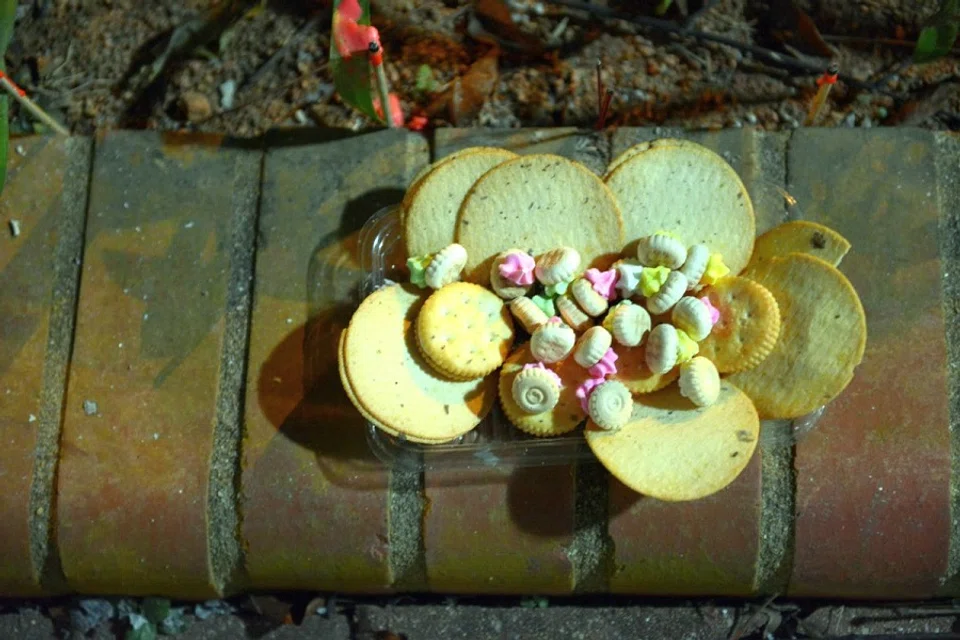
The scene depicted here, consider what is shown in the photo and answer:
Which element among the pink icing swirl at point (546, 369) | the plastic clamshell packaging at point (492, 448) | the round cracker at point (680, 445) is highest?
the pink icing swirl at point (546, 369)

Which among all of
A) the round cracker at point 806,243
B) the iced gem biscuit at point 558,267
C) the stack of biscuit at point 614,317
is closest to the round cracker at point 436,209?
the stack of biscuit at point 614,317

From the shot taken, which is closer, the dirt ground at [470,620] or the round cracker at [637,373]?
the round cracker at [637,373]

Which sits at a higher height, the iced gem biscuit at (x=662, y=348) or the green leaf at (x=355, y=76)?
the green leaf at (x=355, y=76)

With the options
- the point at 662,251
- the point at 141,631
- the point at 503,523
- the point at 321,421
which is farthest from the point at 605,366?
the point at 141,631

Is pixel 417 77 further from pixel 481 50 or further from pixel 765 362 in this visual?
pixel 765 362

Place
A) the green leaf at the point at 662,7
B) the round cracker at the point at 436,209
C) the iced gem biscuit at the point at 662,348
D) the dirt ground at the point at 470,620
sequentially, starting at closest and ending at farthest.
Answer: the iced gem biscuit at the point at 662,348 → the round cracker at the point at 436,209 → the dirt ground at the point at 470,620 → the green leaf at the point at 662,7

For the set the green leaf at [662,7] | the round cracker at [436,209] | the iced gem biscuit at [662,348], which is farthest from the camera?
the green leaf at [662,7]

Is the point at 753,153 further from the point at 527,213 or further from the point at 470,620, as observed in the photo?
the point at 470,620

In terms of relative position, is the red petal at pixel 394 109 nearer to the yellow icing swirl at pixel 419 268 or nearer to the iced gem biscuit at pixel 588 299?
the yellow icing swirl at pixel 419 268
